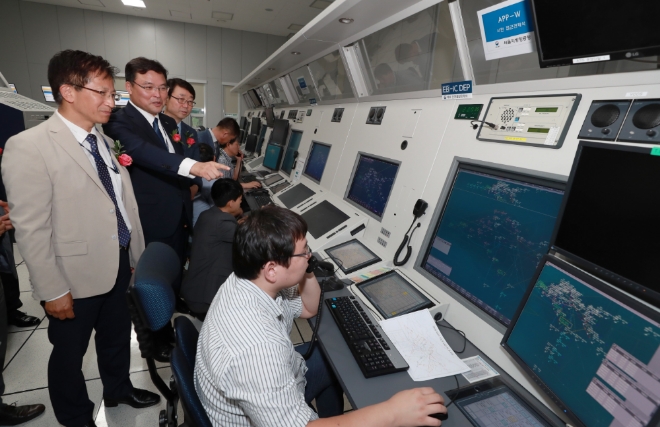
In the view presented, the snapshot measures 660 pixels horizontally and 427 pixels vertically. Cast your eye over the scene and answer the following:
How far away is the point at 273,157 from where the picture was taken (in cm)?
420

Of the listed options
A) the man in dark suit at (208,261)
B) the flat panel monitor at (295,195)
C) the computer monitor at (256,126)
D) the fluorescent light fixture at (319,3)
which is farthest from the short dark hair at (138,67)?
the fluorescent light fixture at (319,3)

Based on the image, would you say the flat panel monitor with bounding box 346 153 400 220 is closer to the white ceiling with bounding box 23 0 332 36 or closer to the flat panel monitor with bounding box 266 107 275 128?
the flat panel monitor with bounding box 266 107 275 128

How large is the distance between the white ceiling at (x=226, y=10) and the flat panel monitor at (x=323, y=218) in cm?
563

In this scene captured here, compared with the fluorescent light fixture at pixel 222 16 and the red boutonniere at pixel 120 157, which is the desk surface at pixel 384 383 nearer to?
the red boutonniere at pixel 120 157

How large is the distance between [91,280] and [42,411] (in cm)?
94

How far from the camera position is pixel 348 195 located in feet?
7.54

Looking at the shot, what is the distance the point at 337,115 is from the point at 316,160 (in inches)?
17.8

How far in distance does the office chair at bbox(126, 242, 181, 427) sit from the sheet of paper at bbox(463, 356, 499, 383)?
1085 millimetres

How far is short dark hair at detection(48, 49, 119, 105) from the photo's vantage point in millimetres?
1286

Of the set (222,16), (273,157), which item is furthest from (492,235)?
(222,16)

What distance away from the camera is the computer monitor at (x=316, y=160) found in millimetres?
2859

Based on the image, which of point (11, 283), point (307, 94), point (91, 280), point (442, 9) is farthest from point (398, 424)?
point (307, 94)

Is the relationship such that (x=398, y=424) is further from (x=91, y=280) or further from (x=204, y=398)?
(x=91, y=280)

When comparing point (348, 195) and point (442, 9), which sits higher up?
point (442, 9)
